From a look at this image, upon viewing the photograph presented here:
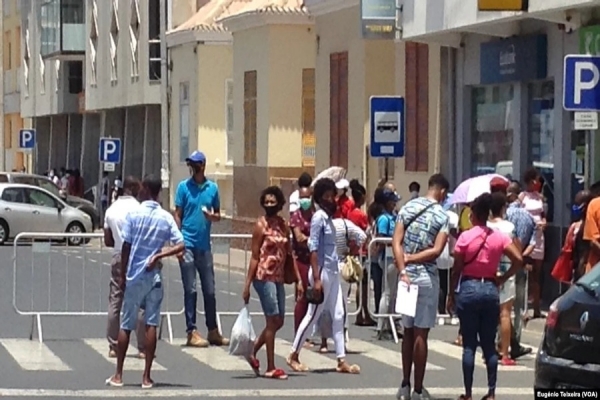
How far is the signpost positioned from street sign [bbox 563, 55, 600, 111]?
249 inches

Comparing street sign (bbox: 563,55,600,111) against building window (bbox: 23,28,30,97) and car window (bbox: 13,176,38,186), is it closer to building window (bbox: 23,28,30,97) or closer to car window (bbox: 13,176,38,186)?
car window (bbox: 13,176,38,186)

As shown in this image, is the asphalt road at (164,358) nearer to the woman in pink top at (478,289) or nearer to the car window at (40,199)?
the woman in pink top at (478,289)

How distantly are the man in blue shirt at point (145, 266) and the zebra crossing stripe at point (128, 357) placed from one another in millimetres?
1332

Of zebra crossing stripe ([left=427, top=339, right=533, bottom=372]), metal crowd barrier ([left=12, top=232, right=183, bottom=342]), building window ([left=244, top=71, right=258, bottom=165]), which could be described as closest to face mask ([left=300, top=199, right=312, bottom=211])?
zebra crossing stripe ([left=427, top=339, right=533, bottom=372])

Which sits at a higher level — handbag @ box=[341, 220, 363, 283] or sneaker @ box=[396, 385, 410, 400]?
handbag @ box=[341, 220, 363, 283]

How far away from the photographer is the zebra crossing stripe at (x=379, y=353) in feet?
51.6

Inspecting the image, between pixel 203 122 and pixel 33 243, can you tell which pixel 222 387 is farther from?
pixel 203 122

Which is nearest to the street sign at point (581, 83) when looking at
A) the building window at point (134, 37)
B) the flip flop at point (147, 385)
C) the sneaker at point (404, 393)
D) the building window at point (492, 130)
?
the sneaker at point (404, 393)

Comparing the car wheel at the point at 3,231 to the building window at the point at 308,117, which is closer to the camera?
the building window at the point at 308,117

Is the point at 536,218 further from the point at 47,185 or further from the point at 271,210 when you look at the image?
the point at 47,185

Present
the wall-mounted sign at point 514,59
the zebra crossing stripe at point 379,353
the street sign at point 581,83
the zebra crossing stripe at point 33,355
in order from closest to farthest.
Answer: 1. the zebra crossing stripe at point 33,355
2. the zebra crossing stripe at point 379,353
3. the street sign at point 581,83
4. the wall-mounted sign at point 514,59

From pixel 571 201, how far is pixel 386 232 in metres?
4.05

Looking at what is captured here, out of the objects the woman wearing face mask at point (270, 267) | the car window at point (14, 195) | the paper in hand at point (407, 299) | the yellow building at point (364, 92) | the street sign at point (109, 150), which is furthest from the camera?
the street sign at point (109, 150)

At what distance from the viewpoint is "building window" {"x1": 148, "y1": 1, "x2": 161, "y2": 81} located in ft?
149
